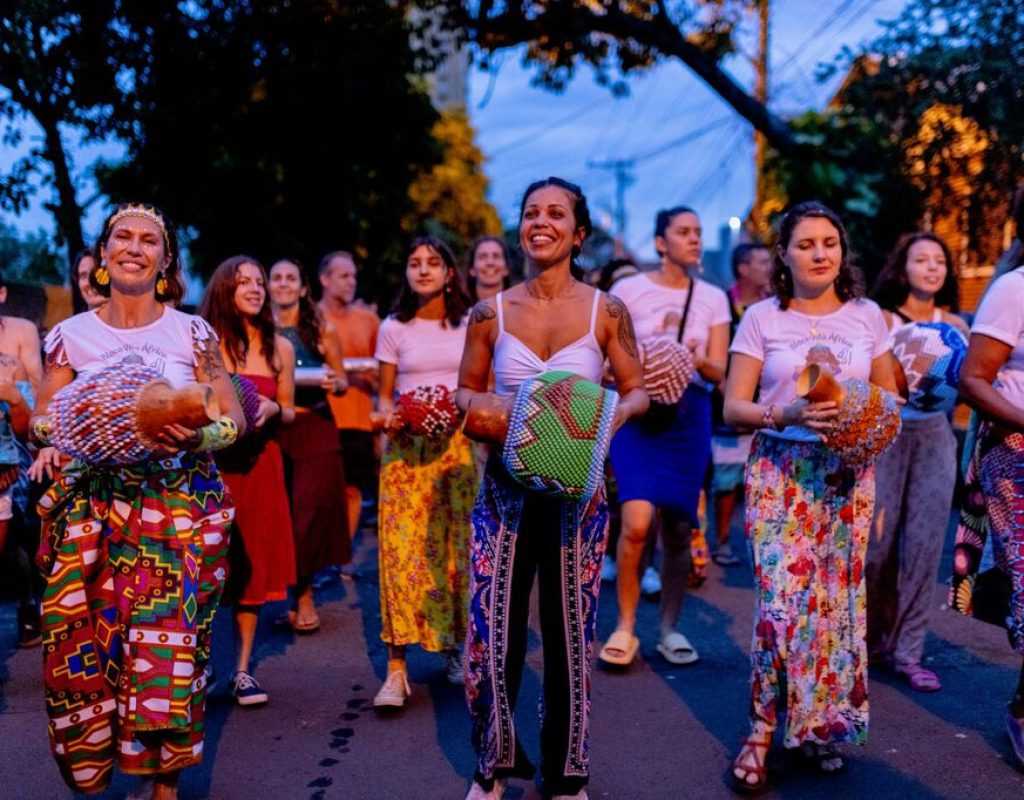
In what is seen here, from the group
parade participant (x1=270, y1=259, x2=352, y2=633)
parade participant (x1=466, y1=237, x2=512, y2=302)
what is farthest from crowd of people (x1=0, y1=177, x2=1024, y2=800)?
parade participant (x1=466, y1=237, x2=512, y2=302)

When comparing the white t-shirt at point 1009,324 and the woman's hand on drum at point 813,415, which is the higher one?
the white t-shirt at point 1009,324

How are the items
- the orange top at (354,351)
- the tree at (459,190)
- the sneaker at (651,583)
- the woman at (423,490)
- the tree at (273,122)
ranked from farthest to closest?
the tree at (459,190)
the tree at (273,122)
the orange top at (354,351)
the sneaker at (651,583)
the woman at (423,490)

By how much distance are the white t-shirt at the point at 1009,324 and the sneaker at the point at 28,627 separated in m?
5.27

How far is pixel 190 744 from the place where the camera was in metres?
3.92

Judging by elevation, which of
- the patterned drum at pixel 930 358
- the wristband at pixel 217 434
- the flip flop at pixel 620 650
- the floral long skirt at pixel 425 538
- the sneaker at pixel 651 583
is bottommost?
the sneaker at pixel 651 583

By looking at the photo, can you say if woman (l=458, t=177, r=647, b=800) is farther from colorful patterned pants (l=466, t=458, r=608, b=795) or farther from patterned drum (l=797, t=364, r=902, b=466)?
patterned drum (l=797, t=364, r=902, b=466)

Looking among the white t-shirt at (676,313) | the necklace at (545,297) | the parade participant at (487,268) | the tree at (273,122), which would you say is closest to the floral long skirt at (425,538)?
the white t-shirt at (676,313)

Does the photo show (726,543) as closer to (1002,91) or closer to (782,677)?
(782,677)

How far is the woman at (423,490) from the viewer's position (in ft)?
17.8

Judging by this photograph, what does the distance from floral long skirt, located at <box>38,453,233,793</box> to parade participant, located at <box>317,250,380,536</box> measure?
4173mm

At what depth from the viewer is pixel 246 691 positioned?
534 cm

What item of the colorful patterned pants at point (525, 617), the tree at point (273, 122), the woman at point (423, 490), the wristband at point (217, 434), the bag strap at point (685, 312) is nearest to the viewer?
the wristband at point (217, 434)

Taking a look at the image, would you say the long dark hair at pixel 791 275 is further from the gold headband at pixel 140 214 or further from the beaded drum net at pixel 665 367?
the gold headband at pixel 140 214

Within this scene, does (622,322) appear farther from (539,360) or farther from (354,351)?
(354,351)
